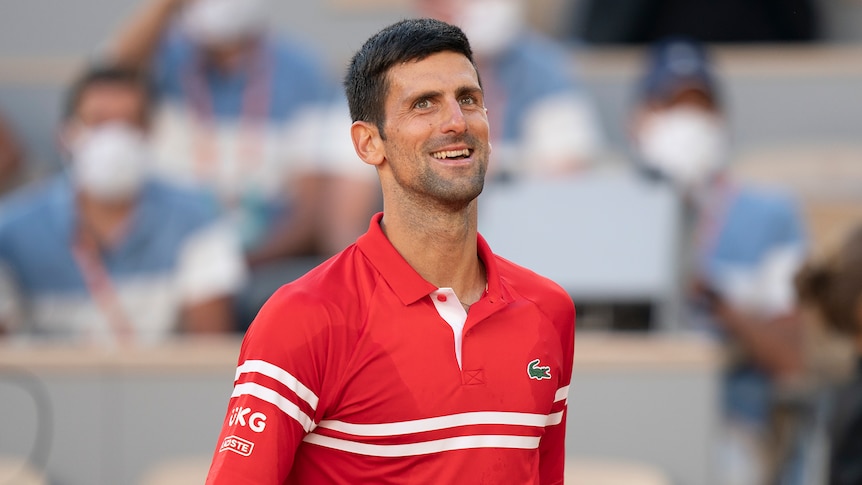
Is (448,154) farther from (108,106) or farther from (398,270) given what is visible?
(108,106)

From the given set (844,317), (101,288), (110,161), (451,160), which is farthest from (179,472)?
(451,160)

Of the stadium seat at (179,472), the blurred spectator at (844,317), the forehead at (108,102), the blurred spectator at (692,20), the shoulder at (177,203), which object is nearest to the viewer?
the blurred spectator at (844,317)

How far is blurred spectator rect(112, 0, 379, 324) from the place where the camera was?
6.36 m

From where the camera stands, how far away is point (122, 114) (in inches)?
238

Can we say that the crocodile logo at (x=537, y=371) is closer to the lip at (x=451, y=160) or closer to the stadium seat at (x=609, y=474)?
the lip at (x=451, y=160)

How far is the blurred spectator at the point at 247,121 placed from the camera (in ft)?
20.9

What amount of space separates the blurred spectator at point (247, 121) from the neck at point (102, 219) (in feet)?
1.77

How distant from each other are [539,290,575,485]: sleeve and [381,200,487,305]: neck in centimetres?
19

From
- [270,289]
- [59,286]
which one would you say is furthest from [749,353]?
[59,286]

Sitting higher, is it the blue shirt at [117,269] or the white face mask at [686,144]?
the white face mask at [686,144]

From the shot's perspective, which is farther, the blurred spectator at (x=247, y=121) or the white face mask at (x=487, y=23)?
the white face mask at (x=487, y=23)

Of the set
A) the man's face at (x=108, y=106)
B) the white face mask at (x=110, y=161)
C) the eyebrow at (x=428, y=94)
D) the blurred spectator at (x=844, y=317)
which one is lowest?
the blurred spectator at (x=844, y=317)

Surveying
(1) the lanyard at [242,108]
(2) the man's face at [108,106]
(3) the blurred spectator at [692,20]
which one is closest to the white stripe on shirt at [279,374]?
(2) the man's face at [108,106]

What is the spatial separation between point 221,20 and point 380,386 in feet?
14.7
